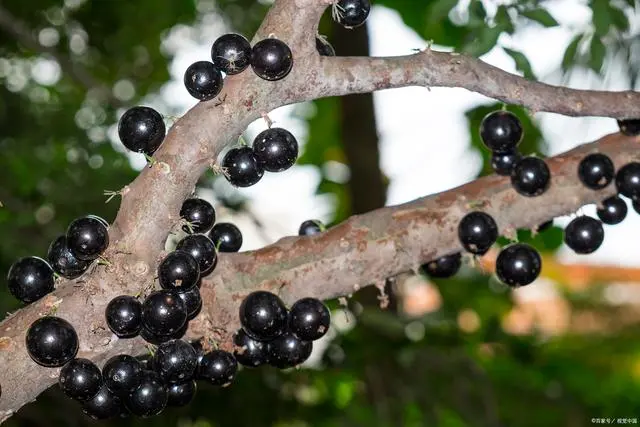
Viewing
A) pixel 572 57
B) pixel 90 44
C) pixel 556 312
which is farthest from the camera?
pixel 556 312

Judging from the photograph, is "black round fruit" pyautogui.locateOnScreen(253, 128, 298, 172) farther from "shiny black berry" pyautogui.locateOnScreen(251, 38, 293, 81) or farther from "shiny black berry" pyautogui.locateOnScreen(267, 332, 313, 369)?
"shiny black berry" pyautogui.locateOnScreen(267, 332, 313, 369)

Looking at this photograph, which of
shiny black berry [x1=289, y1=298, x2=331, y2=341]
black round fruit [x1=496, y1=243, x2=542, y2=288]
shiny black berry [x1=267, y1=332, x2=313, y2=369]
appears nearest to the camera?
shiny black berry [x1=289, y1=298, x2=331, y2=341]

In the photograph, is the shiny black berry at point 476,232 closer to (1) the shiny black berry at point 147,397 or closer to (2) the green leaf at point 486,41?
(2) the green leaf at point 486,41

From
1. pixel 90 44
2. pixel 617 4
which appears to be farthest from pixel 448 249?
pixel 90 44

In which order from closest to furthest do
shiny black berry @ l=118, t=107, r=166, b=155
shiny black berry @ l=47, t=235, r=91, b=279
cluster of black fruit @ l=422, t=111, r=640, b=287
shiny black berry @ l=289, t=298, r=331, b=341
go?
shiny black berry @ l=118, t=107, r=166, b=155
shiny black berry @ l=47, t=235, r=91, b=279
shiny black berry @ l=289, t=298, r=331, b=341
cluster of black fruit @ l=422, t=111, r=640, b=287

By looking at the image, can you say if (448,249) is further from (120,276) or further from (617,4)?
(617,4)

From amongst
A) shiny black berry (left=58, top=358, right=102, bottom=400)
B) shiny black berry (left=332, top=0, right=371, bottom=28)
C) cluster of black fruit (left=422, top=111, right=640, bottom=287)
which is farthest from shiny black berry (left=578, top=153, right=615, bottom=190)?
shiny black berry (left=58, top=358, right=102, bottom=400)
